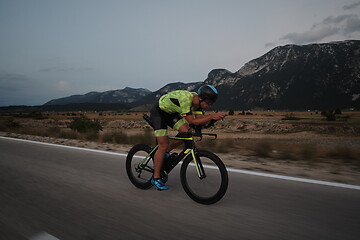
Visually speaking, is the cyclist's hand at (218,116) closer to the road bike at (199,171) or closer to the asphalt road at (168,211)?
the road bike at (199,171)

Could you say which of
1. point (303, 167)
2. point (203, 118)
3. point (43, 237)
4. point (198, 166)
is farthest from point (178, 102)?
point (303, 167)

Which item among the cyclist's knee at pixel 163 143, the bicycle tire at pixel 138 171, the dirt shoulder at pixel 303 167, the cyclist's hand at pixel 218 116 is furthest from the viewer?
the dirt shoulder at pixel 303 167

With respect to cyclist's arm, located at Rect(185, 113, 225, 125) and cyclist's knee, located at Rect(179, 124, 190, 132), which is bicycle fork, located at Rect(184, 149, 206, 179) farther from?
cyclist's arm, located at Rect(185, 113, 225, 125)

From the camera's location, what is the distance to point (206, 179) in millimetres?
3469

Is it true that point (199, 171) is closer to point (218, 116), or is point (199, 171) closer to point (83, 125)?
point (218, 116)

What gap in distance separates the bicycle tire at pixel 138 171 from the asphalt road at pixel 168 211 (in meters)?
0.12

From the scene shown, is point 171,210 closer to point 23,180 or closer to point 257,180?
point 257,180

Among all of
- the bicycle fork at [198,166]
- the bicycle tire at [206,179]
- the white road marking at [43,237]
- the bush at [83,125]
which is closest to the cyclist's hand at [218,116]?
the bicycle tire at [206,179]

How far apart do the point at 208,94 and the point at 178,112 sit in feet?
1.99

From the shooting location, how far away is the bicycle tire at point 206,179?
3237 mm

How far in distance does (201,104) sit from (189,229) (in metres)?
1.56

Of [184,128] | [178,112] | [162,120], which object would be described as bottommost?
[184,128]

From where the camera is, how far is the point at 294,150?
7.70 meters

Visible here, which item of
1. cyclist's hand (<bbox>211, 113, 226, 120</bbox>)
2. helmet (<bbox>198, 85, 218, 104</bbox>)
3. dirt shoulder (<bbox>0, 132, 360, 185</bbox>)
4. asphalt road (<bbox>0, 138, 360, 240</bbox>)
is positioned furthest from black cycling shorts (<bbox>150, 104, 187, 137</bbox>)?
dirt shoulder (<bbox>0, 132, 360, 185</bbox>)
